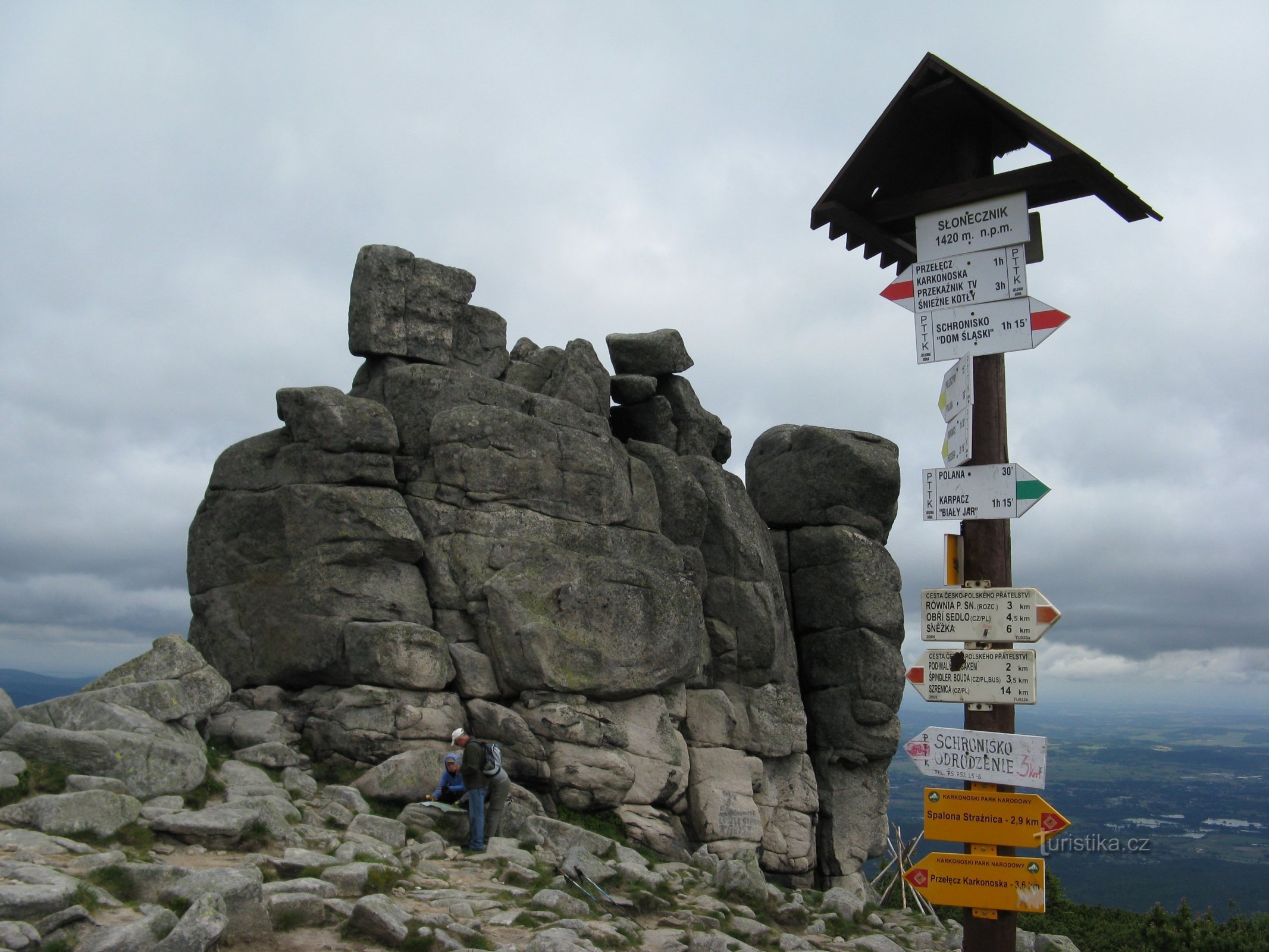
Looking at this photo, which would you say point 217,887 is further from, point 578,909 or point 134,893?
point 578,909

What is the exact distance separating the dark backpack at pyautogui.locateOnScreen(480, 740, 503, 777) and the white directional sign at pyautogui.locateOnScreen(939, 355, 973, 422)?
12972 mm

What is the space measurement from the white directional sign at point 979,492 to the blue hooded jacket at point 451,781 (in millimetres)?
14390

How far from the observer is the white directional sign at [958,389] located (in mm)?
12039

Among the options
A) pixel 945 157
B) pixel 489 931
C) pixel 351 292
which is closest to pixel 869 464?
pixel 351 292

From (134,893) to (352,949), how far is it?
3167 millimetres

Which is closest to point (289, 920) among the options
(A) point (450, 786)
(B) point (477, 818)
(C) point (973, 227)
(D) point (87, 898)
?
(D) point (87, 898)

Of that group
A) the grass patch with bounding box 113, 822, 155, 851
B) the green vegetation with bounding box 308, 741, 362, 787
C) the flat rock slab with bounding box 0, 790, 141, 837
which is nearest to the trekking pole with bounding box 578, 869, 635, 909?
the green vegetation with bounding box 308, 741, 362, 787

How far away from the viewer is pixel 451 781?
879 inches

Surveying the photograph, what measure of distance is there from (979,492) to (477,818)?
1336cm

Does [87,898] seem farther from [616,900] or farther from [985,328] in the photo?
[985,328]

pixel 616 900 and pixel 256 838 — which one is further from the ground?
pixel 256 838

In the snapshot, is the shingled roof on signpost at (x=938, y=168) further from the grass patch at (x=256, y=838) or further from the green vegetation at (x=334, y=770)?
the green vegetation at (x=334, y=770)

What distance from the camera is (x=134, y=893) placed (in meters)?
13.2

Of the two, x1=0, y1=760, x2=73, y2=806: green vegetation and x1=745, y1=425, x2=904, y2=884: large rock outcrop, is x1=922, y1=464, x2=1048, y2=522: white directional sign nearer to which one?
x1=0, y1=760, x2=73, y2=806: green vegetation
